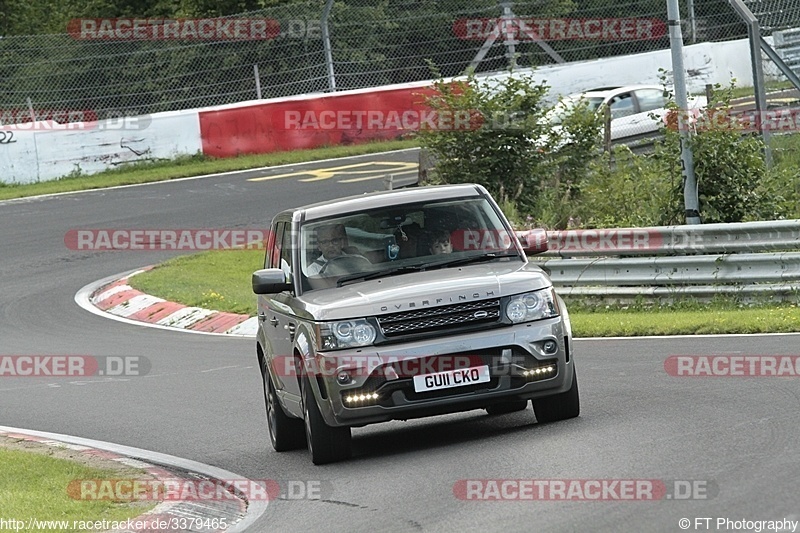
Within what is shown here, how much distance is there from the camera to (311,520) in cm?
806

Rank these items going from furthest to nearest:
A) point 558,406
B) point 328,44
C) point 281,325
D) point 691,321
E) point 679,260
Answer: point 328,44, point 679,260, point 691,321, point 281,325, point 558,406

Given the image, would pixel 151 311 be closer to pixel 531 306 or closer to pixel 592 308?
pixel 592 308

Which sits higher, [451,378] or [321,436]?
[451,378]

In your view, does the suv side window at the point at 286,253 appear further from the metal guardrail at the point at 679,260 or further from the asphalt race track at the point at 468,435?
the metal guardrail at the point at 679,260

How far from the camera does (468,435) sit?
1023 centimetres

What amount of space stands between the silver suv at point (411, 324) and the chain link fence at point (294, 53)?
66.7ft

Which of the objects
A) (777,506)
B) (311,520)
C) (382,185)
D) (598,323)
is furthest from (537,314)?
(382,185)

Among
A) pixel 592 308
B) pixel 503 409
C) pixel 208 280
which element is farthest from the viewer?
pixel 208 280

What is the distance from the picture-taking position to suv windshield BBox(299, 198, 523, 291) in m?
10.4

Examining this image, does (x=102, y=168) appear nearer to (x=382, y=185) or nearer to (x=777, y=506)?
(x=382, y=185)

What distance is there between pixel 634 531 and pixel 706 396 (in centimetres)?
401

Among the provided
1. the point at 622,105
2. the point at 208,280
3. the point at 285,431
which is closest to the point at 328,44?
the point at 622,105

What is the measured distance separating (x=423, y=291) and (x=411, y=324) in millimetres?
233

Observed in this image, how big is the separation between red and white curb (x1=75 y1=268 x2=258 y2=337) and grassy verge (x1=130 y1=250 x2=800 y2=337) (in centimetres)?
18
